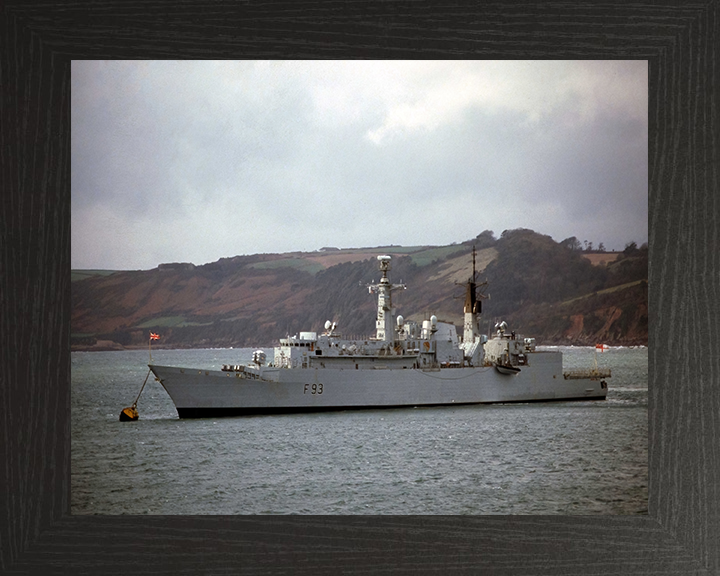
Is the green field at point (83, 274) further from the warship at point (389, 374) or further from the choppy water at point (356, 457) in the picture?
the warship at point (389, 374)

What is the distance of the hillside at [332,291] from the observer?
22.6ft

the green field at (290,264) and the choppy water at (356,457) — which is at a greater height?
the green field at (290,264)

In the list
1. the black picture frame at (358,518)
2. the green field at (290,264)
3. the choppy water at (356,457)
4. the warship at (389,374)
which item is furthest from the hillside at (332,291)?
the warship at (389,374)

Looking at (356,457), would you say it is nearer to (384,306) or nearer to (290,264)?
(290,264)

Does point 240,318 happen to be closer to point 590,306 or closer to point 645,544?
point 590,306

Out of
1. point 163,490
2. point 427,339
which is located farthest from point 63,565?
point 427,339

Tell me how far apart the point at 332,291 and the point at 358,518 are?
500cm

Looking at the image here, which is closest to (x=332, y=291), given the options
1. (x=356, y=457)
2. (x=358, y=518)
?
(x=356, y=457)

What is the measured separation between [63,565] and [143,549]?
412 mm

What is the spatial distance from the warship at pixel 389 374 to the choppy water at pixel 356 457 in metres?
0.39

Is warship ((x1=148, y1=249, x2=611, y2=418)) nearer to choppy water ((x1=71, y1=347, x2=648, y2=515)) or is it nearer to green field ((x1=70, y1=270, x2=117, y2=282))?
choppy water ((x1=71, y1=347, x2=648, y2=515))

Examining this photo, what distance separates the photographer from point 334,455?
8.34 meters

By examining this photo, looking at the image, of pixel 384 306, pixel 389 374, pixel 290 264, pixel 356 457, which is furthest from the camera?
pixel 389 374

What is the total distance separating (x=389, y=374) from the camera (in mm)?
12938
